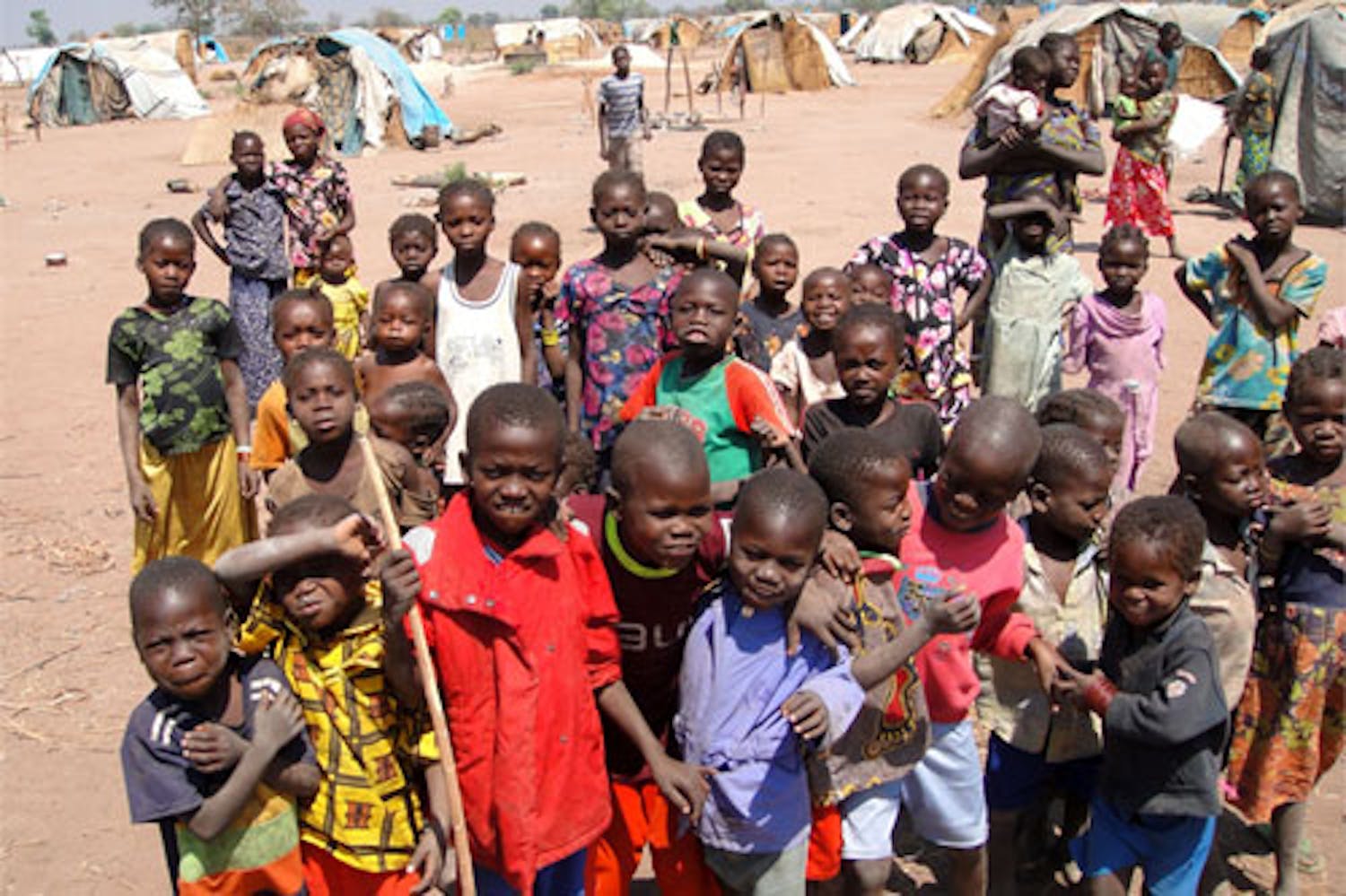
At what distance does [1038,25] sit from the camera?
18.8 metres

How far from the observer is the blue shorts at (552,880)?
2.41m

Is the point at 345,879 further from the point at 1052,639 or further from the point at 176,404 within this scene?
the point at 176,404

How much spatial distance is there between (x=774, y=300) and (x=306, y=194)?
11.3 ft

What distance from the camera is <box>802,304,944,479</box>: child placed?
10.6ft

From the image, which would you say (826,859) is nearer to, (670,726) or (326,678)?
(670,726)

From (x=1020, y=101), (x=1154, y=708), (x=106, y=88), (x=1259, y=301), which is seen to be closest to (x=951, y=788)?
(x=1154, y=708)

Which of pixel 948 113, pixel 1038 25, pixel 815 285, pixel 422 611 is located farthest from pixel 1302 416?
pixel 948 113

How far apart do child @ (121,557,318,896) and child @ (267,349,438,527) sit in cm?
82

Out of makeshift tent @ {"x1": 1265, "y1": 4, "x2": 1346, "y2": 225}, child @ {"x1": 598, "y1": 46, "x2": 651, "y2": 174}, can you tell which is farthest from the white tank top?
makeshift tent @ {"x1": 1265, "y1": 4, "x2": 1346, "y2": 225}

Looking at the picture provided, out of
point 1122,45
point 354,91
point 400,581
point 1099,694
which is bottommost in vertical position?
point 1099,694

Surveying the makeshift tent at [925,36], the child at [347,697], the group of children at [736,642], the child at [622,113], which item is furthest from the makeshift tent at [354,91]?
the makeshift tent at [925,36]

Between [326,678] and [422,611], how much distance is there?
0.26 metres

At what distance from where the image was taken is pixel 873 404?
3.32m

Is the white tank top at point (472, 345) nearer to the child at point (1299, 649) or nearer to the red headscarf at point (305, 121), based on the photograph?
the child at point (1299, 649)
